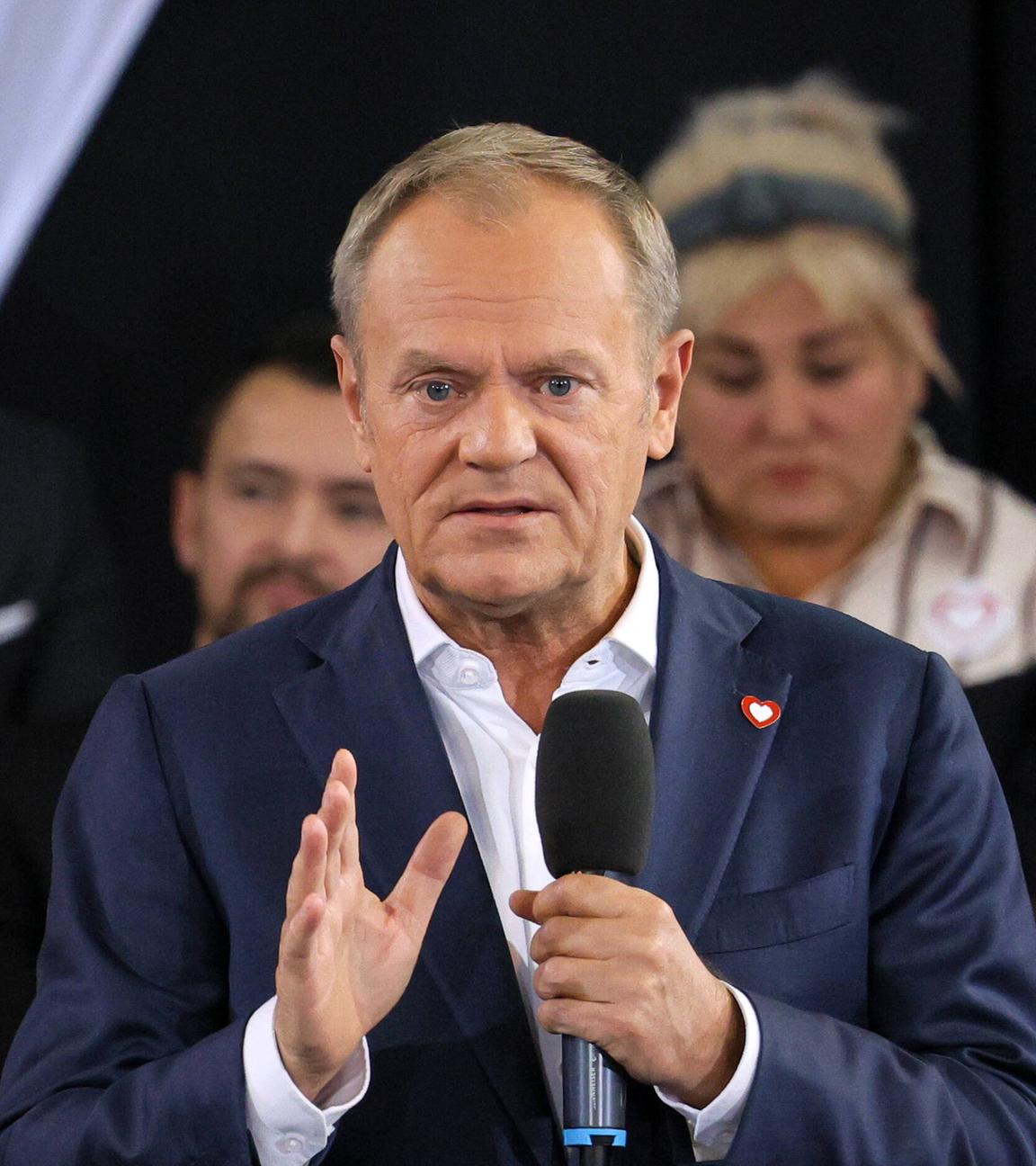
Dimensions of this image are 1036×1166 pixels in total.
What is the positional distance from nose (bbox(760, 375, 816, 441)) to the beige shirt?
0.22m

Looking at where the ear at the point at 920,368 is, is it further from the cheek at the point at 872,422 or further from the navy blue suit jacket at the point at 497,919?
the navy blue suit jacket at the point at 497,919

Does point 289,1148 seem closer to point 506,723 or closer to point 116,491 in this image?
point 506,723

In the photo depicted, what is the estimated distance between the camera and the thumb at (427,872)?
1.66m

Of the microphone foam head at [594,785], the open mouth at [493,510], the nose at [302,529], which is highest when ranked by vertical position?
the nose at [302,529]

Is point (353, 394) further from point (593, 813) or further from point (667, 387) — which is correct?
point (593, 813)

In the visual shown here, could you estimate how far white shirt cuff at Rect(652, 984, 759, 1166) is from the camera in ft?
5.43

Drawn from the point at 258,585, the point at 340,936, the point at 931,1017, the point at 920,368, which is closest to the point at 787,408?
the point at 920,368

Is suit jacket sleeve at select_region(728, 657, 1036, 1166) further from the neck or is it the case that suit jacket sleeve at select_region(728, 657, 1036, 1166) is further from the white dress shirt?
the neck

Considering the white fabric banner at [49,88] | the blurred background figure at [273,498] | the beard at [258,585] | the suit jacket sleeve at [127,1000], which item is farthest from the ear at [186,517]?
the suit jacket sleeve at [127,1000]

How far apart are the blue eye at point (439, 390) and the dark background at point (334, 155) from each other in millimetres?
1802

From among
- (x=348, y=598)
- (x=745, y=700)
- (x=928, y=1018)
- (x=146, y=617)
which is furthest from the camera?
(x=146, y=617)

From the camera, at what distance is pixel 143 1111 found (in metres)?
1.73

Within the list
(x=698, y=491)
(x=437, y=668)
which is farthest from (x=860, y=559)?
(x=437, y=668)

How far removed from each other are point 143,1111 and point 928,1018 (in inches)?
33.7
